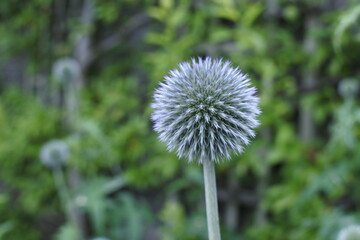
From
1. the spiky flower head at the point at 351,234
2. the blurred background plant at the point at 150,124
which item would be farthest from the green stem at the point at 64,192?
the spiky flower head at the point at 351,234

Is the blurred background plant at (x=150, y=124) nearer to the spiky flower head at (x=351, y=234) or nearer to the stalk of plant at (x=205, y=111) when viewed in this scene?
the spiky flower head at (x=351, y=234)

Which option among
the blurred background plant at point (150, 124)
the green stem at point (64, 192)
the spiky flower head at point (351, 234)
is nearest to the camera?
the spiky flower head at point (351, 234)

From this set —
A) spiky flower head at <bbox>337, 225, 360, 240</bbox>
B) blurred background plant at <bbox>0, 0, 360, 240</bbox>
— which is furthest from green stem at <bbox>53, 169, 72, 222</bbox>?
spiky flower head at <bbox>337, 225, 360, 240</bbox>

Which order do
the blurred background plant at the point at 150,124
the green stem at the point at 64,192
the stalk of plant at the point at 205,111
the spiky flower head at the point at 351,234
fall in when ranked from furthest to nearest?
the green stem at the point at 64,192 < the blurred background plant at the point at 150,124 < the spiky flower head at the point at 351,234 < the stalk of plant at the point at 205,111

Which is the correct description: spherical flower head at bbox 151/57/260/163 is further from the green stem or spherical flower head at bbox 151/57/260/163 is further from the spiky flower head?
the green stem

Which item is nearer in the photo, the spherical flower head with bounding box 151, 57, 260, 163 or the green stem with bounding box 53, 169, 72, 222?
the spherical flower head with bounding box 151, 57, 260, 163
